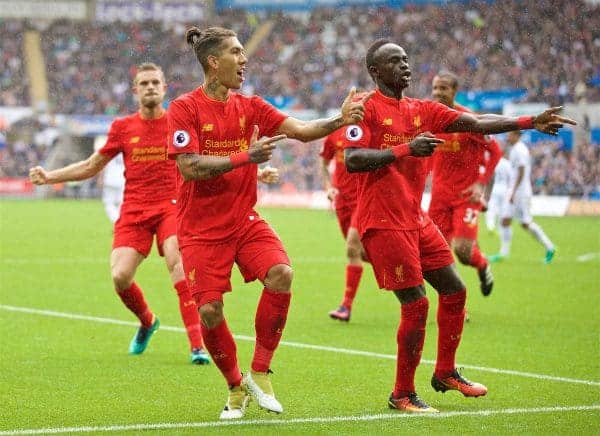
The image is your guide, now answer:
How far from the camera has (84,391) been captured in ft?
27.5

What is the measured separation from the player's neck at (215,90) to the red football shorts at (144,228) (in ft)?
9.60

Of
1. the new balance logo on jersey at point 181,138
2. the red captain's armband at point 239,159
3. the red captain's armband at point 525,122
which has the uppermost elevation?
the red captain's armband at point 525,122

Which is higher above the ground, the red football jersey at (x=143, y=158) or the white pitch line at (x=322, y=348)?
the red football jersey at (x=143, y=158)

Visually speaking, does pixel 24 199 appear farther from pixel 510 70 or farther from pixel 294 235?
Result: pixel 294 235

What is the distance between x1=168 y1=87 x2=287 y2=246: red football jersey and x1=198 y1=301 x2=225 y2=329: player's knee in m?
0.43

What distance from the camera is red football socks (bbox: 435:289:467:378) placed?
7.93 m

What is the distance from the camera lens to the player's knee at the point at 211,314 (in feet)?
23.8

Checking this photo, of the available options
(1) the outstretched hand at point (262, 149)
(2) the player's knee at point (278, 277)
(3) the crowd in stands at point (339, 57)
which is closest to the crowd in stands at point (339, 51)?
(3) the crowd in stands at point (339, 57)

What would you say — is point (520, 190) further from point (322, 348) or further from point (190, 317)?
point (190, 317)


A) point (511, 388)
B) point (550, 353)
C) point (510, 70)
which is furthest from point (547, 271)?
point (510, 70)

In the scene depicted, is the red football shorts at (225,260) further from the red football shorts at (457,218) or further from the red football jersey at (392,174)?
the red football shorts at (457,218)

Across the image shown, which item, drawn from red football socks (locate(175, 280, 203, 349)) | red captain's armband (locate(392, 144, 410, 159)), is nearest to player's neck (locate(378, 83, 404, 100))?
red captain's armband (locate(392, 144, 410, 159))

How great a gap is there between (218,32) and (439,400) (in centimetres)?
304

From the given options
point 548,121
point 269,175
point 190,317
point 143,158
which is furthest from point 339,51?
point 548,121
